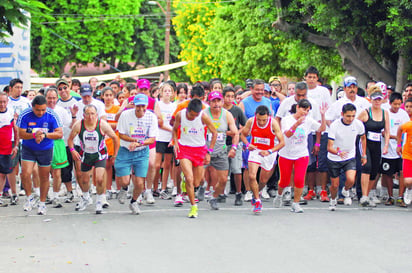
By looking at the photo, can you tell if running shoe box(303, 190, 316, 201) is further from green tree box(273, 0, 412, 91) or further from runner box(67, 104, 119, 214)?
green tree box(273, 0, 412, 91)

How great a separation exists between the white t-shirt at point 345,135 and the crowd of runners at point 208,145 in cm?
2

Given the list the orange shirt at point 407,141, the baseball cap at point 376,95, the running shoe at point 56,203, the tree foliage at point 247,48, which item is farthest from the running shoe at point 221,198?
the tree foliage at point 247,48

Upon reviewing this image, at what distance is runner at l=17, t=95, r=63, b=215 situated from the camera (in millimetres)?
10906

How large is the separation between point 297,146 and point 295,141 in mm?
86

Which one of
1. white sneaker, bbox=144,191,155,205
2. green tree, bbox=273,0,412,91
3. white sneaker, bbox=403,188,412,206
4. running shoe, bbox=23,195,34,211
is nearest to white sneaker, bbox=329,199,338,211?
white sneaker, bbox=403,188,412,206


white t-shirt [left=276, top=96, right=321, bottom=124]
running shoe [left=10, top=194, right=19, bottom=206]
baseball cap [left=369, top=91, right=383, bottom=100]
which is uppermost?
baseball cap [left=369, top=91, right=383, bottom=100]

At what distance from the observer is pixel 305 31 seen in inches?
868

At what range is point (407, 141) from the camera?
484 inches

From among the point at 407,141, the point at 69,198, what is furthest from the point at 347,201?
the point at 69,198

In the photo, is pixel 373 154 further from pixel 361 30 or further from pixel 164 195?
pixel 361 30

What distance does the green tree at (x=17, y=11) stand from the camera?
848cm

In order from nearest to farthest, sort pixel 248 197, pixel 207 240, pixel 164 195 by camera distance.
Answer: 1. pixel 207 240
2. pixel 248 197
3. pixel 164 195

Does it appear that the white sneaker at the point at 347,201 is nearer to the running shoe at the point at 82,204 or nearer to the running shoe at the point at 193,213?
the running shoe at the point at 193,213

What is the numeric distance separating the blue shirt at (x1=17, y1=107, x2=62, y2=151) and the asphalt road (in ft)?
3.57
